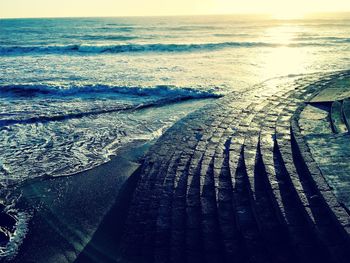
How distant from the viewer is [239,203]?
167 inches

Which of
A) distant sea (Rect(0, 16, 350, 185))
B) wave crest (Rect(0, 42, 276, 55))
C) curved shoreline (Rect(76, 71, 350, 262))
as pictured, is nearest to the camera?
curved shoreline (Rect(76, 71, 350, 262))

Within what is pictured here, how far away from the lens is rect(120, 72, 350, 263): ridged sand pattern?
3.50m

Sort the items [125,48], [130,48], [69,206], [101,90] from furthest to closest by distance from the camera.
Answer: [125,48] → [130,48] → [101,90] → [69,206]

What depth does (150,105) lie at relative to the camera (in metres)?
12.0

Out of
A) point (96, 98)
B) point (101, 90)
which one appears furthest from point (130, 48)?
point (96, 98)

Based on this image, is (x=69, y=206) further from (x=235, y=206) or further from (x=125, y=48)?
(x=125, y=48)

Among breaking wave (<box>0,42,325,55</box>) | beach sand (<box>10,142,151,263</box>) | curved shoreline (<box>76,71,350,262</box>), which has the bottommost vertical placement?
beach sand (<box>10,142,151,263</box>)

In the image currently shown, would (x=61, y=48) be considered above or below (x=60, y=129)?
above

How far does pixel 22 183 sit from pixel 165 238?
371 cm

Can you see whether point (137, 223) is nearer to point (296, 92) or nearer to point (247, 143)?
point (247, 143)

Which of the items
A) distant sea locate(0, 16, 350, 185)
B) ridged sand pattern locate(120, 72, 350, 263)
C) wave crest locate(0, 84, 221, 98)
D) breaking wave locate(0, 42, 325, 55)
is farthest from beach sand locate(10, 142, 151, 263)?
breaking wave locate(0, 42, 325, 55)

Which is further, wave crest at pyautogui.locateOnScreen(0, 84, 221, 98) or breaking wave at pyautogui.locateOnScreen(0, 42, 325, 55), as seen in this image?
breaking wave at pyautogui.locateOnScreen(0, 42, 325, 55)

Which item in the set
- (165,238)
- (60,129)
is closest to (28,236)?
(165,238)

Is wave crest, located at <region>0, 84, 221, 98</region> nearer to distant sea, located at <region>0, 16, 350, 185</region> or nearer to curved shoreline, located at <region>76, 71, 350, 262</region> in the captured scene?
distant sea, located at <region>0, 16, 350, 185</region>
